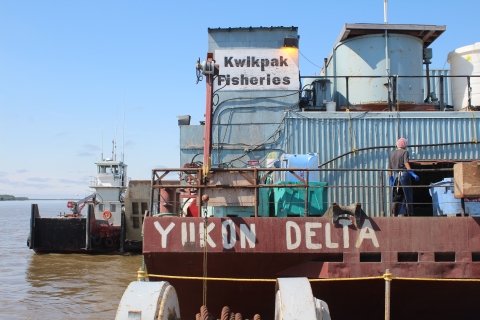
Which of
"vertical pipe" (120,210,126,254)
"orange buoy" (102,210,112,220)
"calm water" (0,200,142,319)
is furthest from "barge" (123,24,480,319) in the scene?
"orange buoy" (102,210,112,220)

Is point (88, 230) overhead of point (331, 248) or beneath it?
Answer: beneath

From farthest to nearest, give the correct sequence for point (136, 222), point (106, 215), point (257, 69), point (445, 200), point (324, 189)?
point (106, 215), point (136, 222), point (257, 69), point (324, 189), point (445, 200)

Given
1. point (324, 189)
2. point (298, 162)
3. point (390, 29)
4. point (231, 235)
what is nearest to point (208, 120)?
point (298, 162)

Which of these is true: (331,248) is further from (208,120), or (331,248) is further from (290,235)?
(208,120)

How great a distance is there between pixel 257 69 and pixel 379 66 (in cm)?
312

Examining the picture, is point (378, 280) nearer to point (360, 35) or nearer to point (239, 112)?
point (239, 112)

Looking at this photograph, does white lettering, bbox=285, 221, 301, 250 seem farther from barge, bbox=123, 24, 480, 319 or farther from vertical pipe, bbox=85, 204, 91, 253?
vertical pipe, bbox=85, 204, 91, 253

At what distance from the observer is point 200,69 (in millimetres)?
8992

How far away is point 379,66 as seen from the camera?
1225 centimetres

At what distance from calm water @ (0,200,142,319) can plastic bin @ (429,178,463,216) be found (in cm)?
740

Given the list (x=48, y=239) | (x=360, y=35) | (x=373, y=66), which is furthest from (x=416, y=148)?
(x=48, y=239)

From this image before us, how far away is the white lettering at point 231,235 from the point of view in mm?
7484

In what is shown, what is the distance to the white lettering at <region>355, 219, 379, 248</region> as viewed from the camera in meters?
7.49

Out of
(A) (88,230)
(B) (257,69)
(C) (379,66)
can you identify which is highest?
(C) (379,66)
